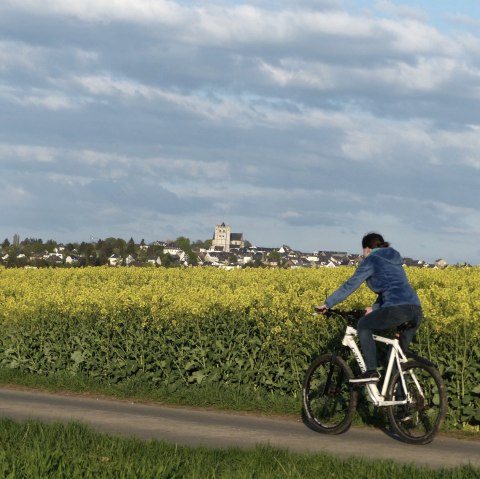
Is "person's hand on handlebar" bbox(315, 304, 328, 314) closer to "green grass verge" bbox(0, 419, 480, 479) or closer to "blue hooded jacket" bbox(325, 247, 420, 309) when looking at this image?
"blue hooded jacket" bbox(325, 247, 420, 309)

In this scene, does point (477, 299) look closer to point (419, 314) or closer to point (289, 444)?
point (419, 314)

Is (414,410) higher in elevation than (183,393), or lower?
higher

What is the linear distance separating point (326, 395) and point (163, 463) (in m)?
3.67

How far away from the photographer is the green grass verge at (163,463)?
348 inches

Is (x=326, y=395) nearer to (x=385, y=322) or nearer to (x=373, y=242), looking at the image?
(x=385, y=322)

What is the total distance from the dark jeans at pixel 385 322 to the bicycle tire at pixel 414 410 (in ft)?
1.16

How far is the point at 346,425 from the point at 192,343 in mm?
4412

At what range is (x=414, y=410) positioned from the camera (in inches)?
453

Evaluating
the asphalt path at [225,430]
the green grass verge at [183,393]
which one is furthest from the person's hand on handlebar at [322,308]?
the green grass verge at [183,393]

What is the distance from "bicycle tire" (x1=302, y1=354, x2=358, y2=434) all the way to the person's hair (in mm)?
1375

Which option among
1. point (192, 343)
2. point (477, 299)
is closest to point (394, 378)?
point (477, 299)

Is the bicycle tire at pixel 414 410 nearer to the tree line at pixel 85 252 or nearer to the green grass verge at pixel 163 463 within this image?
the green grass verge at pixel 163 463

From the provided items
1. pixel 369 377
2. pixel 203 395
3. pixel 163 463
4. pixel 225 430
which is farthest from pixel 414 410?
pixel 203 395

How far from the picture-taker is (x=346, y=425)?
11.9 metres
